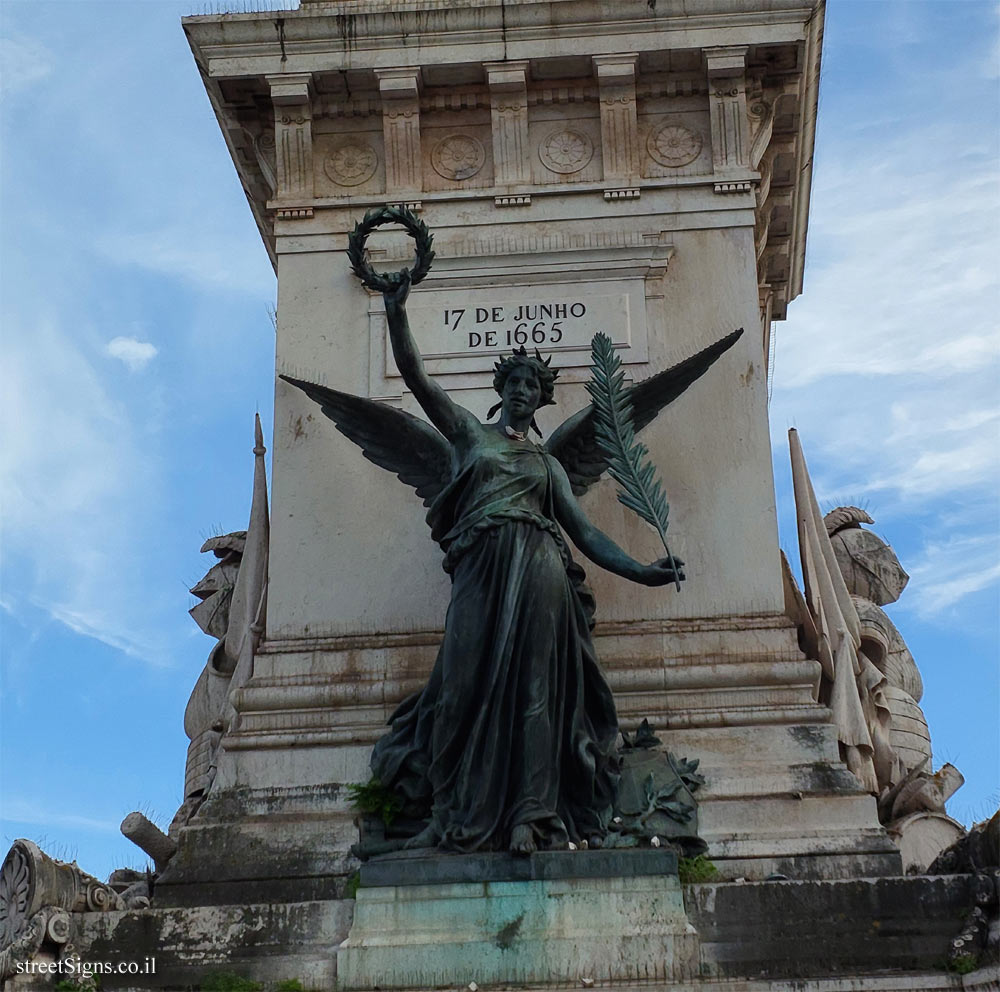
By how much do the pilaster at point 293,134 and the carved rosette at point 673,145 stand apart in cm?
324

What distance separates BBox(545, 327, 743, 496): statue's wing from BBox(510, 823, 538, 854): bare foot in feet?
10.7

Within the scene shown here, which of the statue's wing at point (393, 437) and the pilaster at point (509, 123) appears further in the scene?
the pilaster at point (509, 123)

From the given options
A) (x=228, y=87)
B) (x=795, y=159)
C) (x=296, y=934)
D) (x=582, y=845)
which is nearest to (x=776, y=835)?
(x=582, y=845)

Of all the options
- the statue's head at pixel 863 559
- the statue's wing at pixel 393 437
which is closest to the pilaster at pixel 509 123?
the statue's wing at pixel 393 437

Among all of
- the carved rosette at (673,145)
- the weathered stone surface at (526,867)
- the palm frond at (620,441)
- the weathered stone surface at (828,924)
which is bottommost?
the weathered stone surface at (828,924)

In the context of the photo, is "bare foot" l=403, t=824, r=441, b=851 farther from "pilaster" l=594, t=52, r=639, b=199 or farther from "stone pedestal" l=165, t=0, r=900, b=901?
"pilaster" l=594, t=52, r=639, b=199

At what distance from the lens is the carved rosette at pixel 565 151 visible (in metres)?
16.6

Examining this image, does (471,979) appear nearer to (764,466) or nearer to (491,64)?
(764,466)

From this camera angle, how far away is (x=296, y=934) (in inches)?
504

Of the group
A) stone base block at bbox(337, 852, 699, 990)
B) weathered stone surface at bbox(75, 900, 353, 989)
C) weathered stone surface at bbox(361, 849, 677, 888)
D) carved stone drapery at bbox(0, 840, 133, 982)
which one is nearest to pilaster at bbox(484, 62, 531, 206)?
weathered stone surface at bbox(361, 849, 677, 888)

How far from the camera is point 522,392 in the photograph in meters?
13.8

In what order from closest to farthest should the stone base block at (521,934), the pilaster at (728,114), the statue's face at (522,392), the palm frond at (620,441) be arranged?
1. the stone base block at (521,934)
2. the palm frond at (620,441)
3. the statue's face at (522,392)
4. the pilaster at (728,114)

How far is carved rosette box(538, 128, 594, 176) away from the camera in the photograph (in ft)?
54.6

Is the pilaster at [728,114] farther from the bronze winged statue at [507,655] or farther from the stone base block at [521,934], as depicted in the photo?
the stone base block at [521,934]
